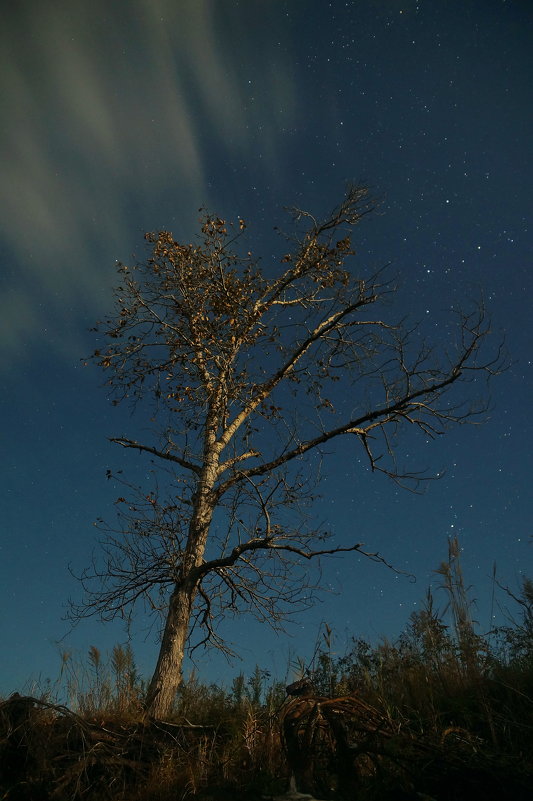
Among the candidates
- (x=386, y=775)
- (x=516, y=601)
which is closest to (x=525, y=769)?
(x=386, y=775)

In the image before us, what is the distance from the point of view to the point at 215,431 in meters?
9.70

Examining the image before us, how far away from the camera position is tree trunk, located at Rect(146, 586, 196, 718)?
672 centimetres

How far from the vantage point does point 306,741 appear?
2660mm

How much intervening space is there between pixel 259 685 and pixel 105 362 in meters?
7.15

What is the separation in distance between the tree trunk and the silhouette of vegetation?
48 centimetres

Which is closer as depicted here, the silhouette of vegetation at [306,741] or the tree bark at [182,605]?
the silhouette of vegetation at [306,741]

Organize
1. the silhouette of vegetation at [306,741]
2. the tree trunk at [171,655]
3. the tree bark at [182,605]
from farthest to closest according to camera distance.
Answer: the tree bark at [182,605] < the tree trunk at [171,655] < the silhouette of vegetation at [306,741]

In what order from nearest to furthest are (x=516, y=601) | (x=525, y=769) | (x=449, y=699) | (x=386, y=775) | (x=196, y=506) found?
(x=525, y=769) < (x=386, y=775) < (x=449, y=699) < (x=516, y=601) < (x=196, y=506)

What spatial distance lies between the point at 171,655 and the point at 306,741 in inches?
206

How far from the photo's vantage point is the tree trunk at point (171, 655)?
22.1 ft

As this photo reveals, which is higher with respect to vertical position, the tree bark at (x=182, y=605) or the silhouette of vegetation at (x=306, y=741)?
the tree bark at (x=182, y=605)

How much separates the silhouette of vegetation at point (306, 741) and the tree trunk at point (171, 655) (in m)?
0.48

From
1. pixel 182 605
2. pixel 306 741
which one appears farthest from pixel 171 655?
pixel 306 741

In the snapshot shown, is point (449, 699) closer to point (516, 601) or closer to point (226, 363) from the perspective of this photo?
point (516, 601)
